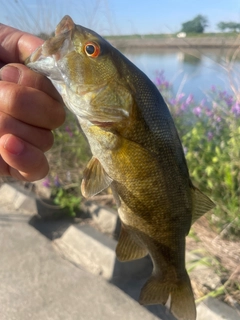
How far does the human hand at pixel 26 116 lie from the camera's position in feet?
4.24

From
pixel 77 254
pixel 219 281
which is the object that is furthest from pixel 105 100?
pixel 77 254

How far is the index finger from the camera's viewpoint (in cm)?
154

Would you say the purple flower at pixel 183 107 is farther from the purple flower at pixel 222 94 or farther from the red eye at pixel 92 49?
the red eye at pixel 92 49

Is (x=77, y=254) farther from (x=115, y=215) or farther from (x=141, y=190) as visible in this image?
(x=141, y=190)

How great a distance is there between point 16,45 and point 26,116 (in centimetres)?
40

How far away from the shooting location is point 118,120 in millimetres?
1196

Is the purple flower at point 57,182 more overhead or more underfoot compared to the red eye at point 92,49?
more underfoot

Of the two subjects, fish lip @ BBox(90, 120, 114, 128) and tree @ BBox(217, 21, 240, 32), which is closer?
fish lip @ BBox(90, 120, 114, 128)

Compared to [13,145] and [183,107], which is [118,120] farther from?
[183,107]

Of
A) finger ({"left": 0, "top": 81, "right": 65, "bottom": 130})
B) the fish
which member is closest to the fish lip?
the fish

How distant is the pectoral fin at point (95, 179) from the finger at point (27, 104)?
0.25 m

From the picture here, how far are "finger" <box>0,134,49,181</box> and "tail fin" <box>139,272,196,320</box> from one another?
58 centimetres

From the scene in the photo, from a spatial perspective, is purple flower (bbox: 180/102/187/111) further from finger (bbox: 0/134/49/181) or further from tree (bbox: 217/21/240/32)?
finger (bbox: 0/134/49/181)

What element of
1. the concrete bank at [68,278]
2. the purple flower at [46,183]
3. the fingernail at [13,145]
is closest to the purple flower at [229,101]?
the concrete bank at [68,278]
